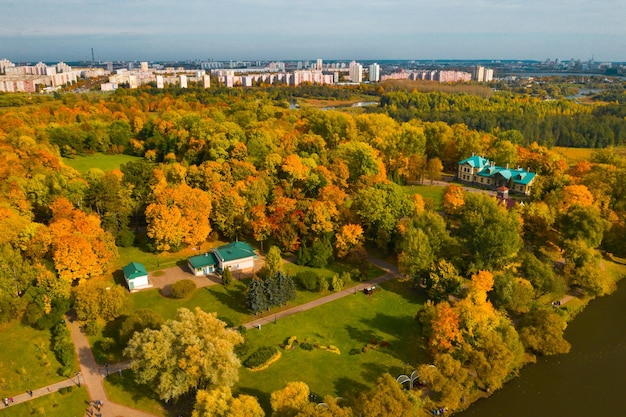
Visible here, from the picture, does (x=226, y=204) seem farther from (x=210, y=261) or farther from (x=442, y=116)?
(x=442, y=116)

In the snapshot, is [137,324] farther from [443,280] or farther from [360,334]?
[443,280]

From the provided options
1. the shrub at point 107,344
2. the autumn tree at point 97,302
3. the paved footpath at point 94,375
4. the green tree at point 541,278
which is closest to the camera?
the paved footpath at point 94,375

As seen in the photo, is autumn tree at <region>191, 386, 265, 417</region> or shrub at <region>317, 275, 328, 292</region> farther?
shrub at <region>317, 275, 328, 292</region>

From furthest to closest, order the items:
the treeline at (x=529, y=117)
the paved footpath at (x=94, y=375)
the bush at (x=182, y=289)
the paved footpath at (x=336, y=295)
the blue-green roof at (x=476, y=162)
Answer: the treeline at (x=529, y=117), the blue-green roof at (x=476, y=162), the bush at (x=182, y=289), the paved footpath at (x=336, y=295), the paved footpath at (x=94, y=375)

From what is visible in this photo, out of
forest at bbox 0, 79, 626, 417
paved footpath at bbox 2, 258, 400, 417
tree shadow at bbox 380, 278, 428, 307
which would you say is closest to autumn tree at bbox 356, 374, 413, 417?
forest at bbox 0, 79, 626, 417

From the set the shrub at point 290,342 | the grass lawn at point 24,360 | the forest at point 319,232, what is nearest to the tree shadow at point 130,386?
the forest at point 319,232

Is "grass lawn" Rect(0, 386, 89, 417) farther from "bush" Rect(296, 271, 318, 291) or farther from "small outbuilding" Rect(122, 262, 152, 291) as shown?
"bush" Rect(296, 271, 318, 291)

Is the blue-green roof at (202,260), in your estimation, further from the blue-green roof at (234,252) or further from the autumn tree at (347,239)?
the autumn tree at (347,239)

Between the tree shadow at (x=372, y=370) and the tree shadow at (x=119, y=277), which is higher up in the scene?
the tree shadow at (x=119, y=277)
